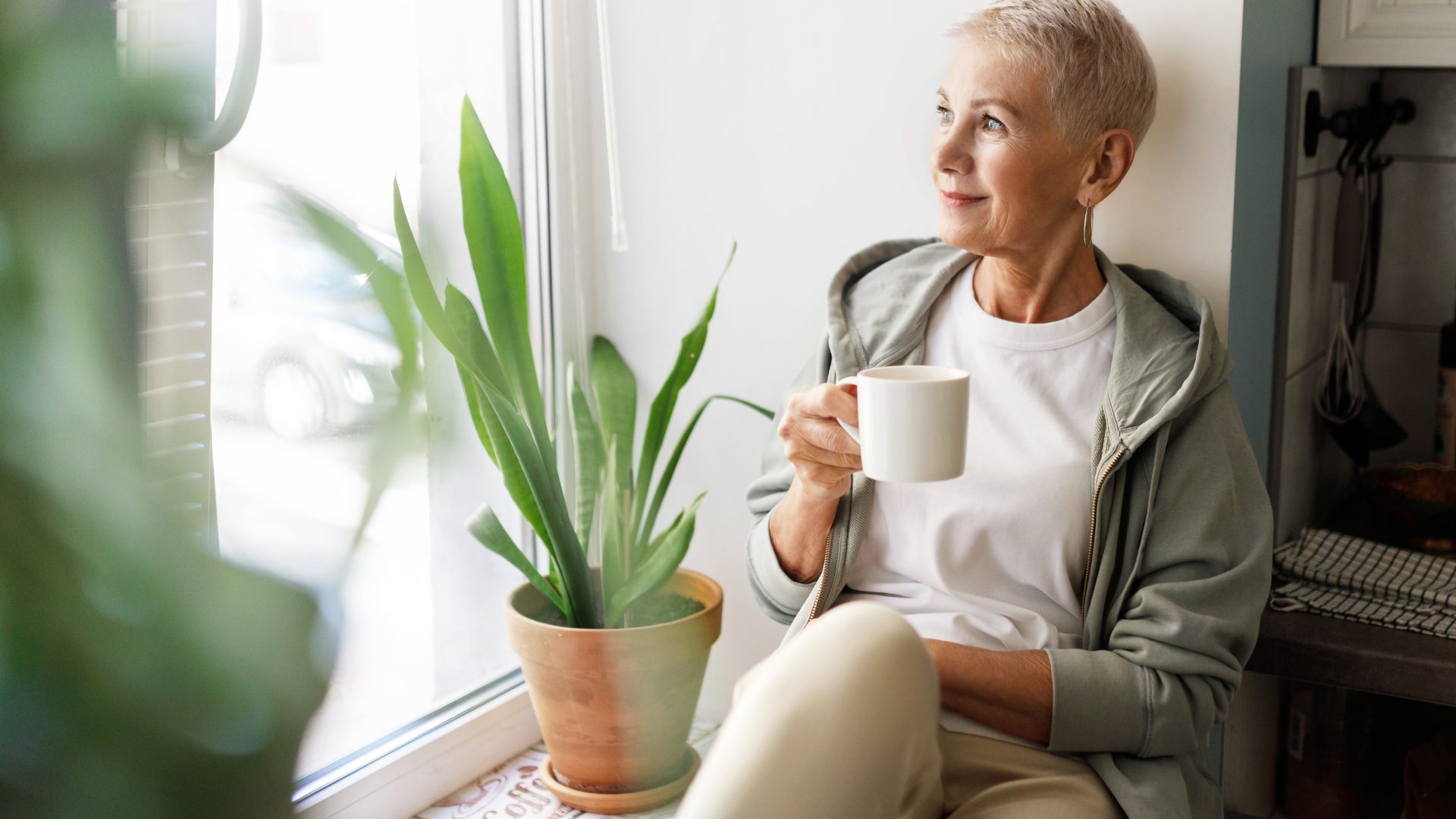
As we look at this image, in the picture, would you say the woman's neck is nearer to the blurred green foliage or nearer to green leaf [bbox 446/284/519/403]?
green leaf [bbox 446/284/519/403]

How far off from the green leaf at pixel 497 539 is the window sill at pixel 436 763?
321 mm

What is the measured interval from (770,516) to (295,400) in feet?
4.47

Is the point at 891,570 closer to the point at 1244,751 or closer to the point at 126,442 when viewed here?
the point at 1244,751

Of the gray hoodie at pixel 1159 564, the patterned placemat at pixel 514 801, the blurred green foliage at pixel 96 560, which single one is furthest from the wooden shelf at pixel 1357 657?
the blurred green foliage at pixel 96 560

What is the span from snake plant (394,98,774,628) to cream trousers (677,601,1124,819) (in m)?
0.70

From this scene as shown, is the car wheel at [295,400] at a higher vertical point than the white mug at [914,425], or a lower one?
higher

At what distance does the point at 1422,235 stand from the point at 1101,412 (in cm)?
109

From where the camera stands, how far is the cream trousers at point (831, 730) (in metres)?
0.71

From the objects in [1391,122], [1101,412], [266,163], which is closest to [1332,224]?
[1391,122]

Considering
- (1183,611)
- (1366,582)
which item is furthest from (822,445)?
(1366,582)

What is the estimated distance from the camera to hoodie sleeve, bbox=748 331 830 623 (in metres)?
1.51

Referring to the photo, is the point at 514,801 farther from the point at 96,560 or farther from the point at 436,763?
the point at 96,560

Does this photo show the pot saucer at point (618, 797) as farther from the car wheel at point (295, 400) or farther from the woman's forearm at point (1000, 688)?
the car wheel at point (295, 400)

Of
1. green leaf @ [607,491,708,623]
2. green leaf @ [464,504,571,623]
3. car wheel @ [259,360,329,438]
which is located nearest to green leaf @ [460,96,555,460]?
green leaf @ [464,504,571,623]
